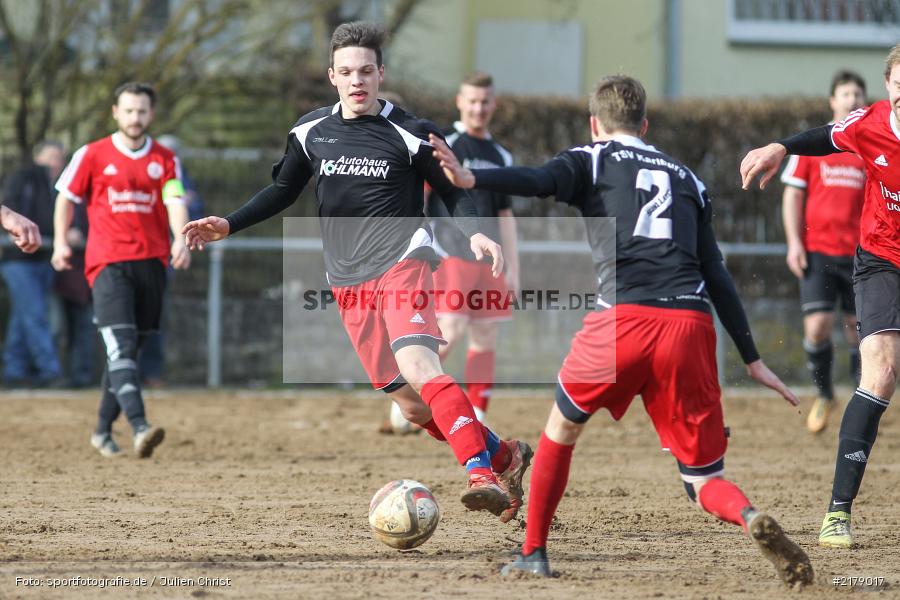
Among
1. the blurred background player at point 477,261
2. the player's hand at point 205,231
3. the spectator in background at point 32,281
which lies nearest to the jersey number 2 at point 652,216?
the player's hand at point 205,231

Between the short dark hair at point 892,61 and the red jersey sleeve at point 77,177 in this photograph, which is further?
the red jersey sleeve at point 77,177

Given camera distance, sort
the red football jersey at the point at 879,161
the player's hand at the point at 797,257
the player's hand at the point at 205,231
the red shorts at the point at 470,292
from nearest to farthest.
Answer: the red football jersey at the point at 879,161 < the player's hand at the point at 205,231 < the red shorts at the point at 470,292 < the player's hand at the point at 797,257

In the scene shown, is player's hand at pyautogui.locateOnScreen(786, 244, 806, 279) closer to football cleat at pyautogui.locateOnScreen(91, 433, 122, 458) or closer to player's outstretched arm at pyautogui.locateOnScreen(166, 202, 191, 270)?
player's outstretched arm at pyautogui.locateOnScreen(166, 202, 191, 270)

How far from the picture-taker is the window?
18.4 meters

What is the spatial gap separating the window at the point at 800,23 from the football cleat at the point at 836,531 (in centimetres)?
1377

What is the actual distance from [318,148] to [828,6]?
14.4 m

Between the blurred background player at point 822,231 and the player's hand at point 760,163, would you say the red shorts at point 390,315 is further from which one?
the blurred background player at point 822,231

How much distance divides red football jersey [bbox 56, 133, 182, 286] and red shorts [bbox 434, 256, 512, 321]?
209 centimetres

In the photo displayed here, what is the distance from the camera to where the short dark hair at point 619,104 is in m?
5.02

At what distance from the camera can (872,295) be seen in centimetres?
590

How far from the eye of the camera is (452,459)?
8.55 meters

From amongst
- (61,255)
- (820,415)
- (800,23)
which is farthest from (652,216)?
(800,23)

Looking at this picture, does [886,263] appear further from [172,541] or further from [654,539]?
[172,541]

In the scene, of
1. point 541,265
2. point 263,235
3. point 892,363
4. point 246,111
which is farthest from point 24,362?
point 892,363
